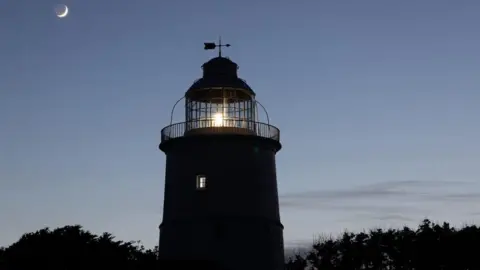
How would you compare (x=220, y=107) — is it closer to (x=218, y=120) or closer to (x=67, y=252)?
(x=218, y=120)

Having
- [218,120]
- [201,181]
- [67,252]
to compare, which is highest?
[218,120]

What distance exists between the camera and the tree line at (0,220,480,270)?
1062 inches

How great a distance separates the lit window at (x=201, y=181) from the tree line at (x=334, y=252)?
11.7ft

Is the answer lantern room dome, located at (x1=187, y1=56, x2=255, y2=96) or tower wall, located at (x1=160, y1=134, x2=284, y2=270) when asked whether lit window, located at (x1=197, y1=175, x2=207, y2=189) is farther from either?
lantern room dome, located at (x1=187, y1=56, x2=255, y2=96)

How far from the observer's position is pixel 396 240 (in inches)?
1769

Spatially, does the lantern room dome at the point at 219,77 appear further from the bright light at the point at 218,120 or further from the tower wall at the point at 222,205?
the tower wall at the point at 222,205

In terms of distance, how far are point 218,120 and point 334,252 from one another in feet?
64.8

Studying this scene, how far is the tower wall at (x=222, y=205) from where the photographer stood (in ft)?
101

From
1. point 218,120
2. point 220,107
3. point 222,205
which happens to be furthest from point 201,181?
point 220,107

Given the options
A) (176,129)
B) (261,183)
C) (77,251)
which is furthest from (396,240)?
(77,251)

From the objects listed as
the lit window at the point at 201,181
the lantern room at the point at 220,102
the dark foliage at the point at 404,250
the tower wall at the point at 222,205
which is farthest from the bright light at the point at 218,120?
the dark foliage at the point at 404,250

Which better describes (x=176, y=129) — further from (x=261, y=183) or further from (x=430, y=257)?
(x=430, y=257)

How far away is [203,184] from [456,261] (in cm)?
1828

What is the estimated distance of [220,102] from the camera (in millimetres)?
33375
